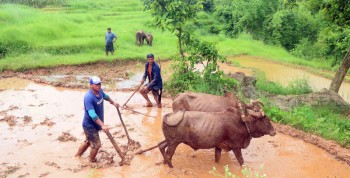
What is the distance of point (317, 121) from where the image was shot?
31.2 feet

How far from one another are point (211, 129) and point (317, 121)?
4040 mm

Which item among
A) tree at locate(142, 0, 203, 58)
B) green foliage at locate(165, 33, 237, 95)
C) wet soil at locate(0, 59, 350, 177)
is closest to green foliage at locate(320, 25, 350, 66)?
green foliage at locate(165, 33, 237, 95)

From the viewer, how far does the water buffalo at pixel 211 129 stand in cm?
678

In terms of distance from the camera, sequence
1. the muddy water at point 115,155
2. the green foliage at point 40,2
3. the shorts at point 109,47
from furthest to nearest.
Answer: the green foliage at point 40,2 → the shorts at point 109,47 → the muddy water at point 115,155

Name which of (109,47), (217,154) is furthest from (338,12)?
(109,47)

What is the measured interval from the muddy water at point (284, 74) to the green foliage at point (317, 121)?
18.4 ft

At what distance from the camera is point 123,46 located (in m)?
20.1

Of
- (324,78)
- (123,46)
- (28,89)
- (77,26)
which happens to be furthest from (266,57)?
(28,89)

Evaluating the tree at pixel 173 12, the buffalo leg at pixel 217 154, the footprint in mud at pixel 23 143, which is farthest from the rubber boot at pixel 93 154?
the tree at pixel 173 12

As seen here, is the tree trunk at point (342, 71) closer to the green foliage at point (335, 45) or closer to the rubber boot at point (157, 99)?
the rubber boot at point (157, 99)

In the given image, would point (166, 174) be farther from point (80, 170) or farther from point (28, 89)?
point (28, 89)

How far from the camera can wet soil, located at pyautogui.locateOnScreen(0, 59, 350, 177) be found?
718 cm

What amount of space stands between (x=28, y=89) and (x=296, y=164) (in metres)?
9.43

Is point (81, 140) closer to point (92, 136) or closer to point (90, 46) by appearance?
point (92, 136)
